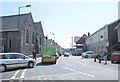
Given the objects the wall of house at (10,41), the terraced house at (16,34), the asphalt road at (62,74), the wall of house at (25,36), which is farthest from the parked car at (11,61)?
the wall of house at (25,36)

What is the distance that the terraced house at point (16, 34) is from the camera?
49.2 m

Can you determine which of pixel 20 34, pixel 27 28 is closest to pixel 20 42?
pixel 20 34

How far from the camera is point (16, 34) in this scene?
49156 mm

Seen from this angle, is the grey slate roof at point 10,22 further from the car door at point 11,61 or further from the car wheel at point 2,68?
the car wheel at point 2,68

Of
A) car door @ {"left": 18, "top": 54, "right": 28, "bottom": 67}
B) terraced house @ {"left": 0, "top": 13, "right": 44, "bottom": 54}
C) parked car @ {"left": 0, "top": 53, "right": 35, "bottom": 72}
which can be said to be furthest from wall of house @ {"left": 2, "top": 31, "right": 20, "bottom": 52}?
car door @ {"left": 18, "top": 54, "right": 28, "bottom": 67}

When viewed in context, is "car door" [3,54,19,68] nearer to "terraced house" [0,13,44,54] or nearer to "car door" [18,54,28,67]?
"car door" [18,54,28,67]

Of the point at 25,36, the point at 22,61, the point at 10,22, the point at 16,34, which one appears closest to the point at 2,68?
the point at 22,61

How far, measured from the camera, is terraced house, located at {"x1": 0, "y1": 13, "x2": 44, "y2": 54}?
161ft

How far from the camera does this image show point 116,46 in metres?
52.4

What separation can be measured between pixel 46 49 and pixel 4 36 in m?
18.8

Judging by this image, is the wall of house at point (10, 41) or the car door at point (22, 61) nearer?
the car door at point (22, 61)

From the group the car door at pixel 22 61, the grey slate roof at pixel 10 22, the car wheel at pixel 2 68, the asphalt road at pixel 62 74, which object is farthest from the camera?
the grey slate roof at pixel 10 22

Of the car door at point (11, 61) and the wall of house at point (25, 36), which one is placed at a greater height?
the wall of house at point (25, 36)

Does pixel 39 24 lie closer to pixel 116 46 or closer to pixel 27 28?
pixel 27 28
